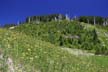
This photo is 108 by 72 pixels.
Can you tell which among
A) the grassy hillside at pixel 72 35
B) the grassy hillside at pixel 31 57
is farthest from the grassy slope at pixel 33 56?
the grassy hillside at pixel 72 35

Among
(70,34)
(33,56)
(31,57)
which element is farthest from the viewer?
(70,34)

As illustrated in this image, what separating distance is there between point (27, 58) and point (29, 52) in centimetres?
112

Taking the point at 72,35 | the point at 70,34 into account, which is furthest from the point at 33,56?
the point at 70,34

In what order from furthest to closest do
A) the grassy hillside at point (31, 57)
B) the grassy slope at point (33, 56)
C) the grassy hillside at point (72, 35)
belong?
the grassy hillside at point (72, 35), the grassy slope at point (33, 56), the grassy hillside at point (31, 57)

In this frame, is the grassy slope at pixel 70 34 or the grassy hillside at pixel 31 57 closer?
the grassy hillside at pixel 31 57

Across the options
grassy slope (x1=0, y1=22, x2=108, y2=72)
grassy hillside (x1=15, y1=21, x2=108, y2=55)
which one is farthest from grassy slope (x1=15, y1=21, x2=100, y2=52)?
grassy slope (x1=0, y1=22, x2=108, y2=72)

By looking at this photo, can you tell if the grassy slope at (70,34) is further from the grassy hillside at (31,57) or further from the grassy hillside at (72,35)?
the grassy hillside at (31,57)

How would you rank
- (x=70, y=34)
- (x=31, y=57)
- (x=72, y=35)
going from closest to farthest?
(x=31, y=57) → (x=72, y=35) → (x=70, y=34)

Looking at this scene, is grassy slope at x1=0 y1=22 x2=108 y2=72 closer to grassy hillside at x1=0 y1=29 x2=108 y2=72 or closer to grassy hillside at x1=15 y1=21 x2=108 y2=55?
grassy hillside at x1=0 y1=29 x2=108 y2=72

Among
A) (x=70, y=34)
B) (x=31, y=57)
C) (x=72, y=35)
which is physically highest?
(x=70, y=34)

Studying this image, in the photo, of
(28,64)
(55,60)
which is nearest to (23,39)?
(55,60)

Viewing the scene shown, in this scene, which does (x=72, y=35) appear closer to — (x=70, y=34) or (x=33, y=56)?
(x=70, y=34)

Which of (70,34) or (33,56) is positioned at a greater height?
(70,34)

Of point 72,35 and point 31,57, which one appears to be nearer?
point 31,57
